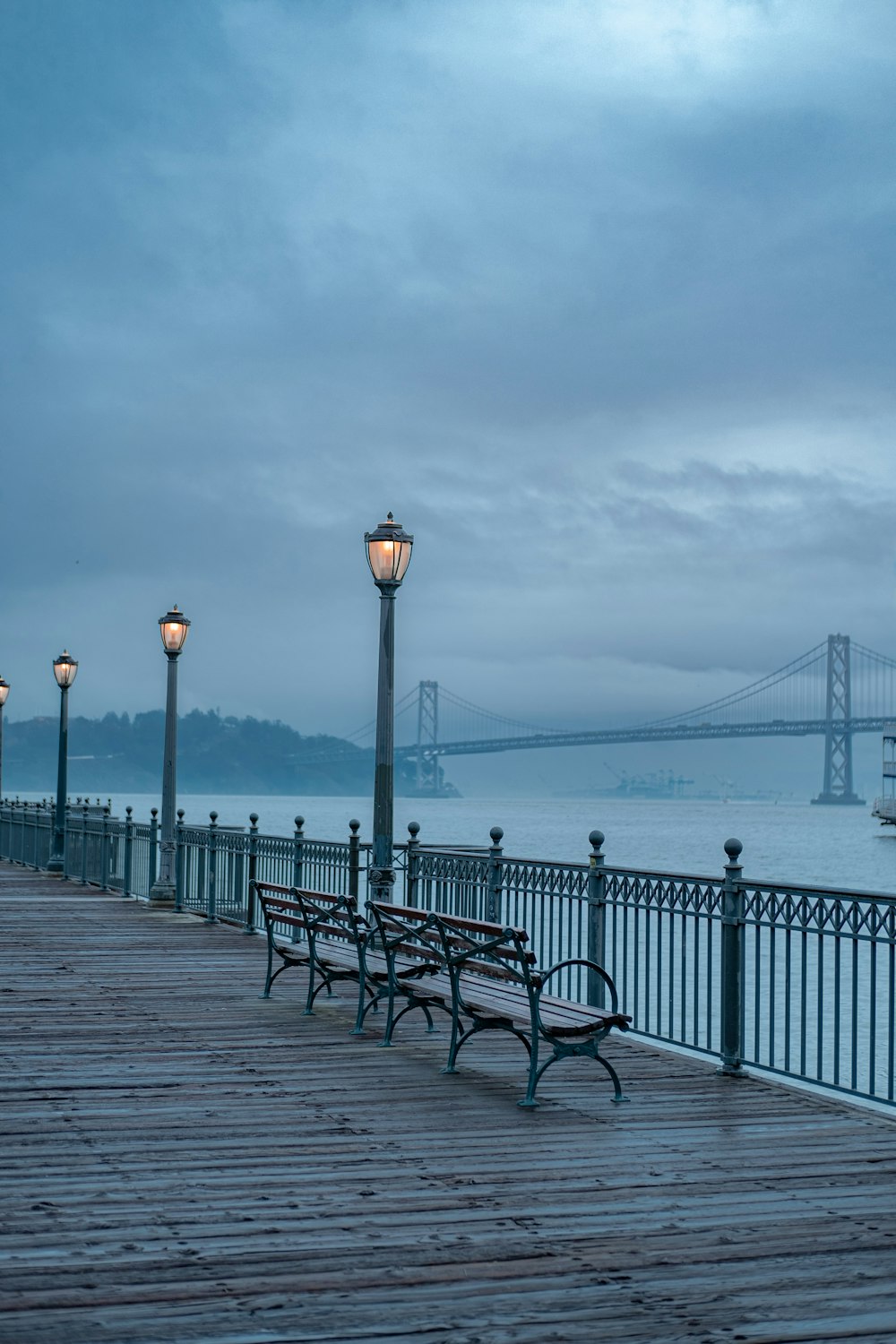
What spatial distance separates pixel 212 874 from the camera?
18141mm

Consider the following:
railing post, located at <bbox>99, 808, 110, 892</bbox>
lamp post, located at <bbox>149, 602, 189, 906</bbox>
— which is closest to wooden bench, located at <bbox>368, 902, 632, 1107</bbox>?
lamp post, located at <bbox>149, 602, 189, 906</bbox>

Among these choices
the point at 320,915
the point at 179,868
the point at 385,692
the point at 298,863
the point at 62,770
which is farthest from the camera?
the point at 62,770

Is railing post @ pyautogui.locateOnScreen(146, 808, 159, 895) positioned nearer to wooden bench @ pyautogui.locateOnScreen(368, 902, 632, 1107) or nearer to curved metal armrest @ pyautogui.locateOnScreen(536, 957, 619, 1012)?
wooden bench @ pyautogui.locateOnScreen(368, 902, 632, 1107)

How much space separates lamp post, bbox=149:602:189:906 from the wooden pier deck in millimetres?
11020

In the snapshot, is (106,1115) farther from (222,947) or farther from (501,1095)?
(222,947)

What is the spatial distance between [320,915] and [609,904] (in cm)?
204

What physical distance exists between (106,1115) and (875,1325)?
3.98m

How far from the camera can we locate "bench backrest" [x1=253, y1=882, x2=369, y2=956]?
390 inches

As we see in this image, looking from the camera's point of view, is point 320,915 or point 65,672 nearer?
point 320,915

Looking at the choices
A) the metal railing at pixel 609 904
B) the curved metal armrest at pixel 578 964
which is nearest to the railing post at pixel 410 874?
the metal railing at pixel 609 904

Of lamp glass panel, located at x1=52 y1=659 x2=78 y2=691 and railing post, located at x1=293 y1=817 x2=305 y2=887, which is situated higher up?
lamp glass panel, located at x1=52 y1=659 x2=78 y2=691

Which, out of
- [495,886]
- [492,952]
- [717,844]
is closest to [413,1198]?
[492,952]

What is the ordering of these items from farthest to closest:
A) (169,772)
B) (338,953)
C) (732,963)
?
(169,772), (338,953), (732,963)

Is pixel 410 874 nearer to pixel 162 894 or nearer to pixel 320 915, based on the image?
pixel 320 915
